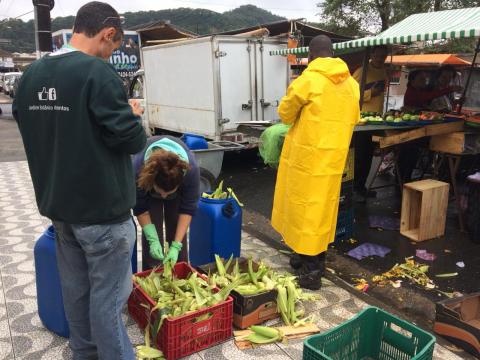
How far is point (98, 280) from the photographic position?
216 cm

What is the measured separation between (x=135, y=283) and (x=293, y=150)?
170 cm

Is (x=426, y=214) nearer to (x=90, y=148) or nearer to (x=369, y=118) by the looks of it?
(x=369, y=118)

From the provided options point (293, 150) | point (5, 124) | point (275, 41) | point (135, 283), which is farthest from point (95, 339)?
point (5, 124)

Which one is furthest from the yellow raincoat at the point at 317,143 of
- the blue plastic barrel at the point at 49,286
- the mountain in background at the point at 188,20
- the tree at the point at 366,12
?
the mountain in background at the point at 188,20

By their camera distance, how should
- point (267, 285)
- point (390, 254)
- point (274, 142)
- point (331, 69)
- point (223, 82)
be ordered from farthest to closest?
1. point (223, 82)
2. point (390, 254)
3. point (274, 142)
4. point (331, 69)
5. point (267, 285)

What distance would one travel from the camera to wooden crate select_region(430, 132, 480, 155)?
5145mm

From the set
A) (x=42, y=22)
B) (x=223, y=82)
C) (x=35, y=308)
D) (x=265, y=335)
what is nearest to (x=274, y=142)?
(x=265, y=335)

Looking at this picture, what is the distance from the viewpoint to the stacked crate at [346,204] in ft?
15.7

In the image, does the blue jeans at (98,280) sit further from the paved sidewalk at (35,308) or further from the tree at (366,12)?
the tree at (366,12)

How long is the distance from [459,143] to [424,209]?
908 mm

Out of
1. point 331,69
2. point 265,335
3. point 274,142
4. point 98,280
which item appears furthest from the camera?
point 274,142

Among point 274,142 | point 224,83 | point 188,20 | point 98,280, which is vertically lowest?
point 98,280

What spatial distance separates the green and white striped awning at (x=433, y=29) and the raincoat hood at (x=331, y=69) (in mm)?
1799

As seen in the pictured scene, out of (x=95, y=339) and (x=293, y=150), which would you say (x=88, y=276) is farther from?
(x=293, y=150)
